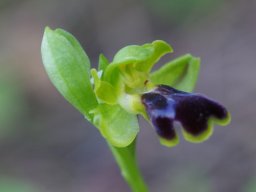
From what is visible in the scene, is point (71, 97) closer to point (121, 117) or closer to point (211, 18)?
point (121, 117)

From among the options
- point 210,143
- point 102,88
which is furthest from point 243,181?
point 102,88

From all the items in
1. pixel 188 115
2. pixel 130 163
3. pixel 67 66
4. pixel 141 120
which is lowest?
pixel 141 120

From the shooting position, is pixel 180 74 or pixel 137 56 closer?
pixel 137 56

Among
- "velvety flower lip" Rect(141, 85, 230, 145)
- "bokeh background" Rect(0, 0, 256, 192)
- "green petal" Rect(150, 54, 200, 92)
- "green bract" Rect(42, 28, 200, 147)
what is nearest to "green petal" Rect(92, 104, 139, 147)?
"green bract" Rect(42, 28, 200, 147)

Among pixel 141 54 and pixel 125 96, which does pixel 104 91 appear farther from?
pixel 141 54

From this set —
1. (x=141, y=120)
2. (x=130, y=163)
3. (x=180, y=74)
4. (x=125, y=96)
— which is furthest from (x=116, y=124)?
(x=141, y=120)

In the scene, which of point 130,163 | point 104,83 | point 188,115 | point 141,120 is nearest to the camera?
point 188,115
